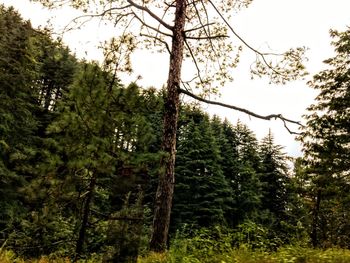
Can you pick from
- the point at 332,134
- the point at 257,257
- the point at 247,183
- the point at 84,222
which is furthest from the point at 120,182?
the point at 247,183

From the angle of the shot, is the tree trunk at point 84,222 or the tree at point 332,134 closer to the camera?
the tree trunk at point 84,222

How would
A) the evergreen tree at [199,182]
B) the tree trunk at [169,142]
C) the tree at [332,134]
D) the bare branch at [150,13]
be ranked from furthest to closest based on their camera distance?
the evergreen tree at [199,182] < the tree at [332,134] < the bare branch at [150,13] < the tree trunk at [169,142]

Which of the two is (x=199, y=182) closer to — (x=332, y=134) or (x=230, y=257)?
(x=332, y=134)

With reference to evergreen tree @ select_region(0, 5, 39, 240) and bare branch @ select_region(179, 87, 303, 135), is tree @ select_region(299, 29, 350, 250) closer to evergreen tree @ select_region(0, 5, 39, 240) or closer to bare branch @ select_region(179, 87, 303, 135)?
bare branch @ select_region(179, 87, 303, 135)

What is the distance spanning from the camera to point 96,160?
6.24m

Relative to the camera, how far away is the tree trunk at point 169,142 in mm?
9333

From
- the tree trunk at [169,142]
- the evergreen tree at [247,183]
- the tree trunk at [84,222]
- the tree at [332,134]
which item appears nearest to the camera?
the tree trunk at [84,222]

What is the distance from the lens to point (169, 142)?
31.7 ft

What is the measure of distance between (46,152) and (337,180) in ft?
53.6

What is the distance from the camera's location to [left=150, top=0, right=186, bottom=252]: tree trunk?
9.33m

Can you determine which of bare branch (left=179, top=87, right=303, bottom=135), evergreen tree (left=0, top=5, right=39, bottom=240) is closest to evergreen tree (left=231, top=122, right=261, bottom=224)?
evergreen tree (left=0, top=5, right=39, bottom=240)

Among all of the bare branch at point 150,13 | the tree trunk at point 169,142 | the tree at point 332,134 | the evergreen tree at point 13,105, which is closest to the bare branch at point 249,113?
the tree trunk at point 169,142

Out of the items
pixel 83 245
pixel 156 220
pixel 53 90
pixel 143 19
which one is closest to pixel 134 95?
pixel 83 245

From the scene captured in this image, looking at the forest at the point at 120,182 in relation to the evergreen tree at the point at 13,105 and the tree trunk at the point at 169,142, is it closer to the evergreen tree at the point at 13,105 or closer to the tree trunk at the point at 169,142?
A: the tree trunk at the point at 169,142
